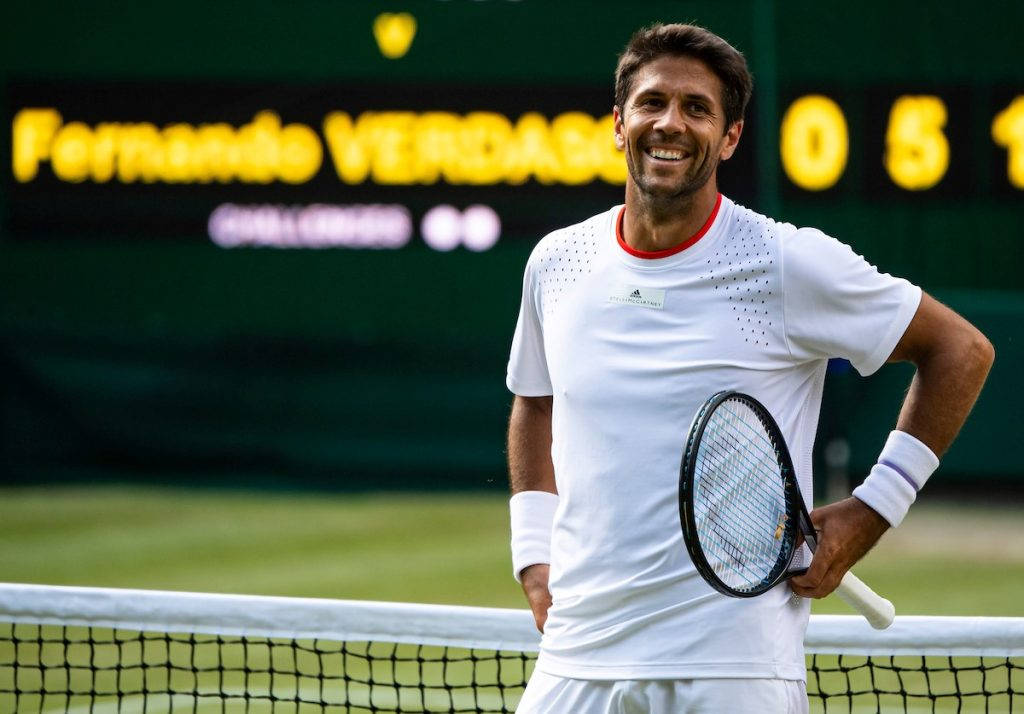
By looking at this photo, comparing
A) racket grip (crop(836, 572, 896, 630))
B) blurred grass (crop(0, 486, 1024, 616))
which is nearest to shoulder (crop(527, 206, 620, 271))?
racket grip (crop(836, 572, 896, 630))

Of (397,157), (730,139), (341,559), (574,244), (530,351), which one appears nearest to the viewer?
(730,139)

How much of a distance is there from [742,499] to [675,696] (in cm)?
32

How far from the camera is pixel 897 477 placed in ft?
8.95

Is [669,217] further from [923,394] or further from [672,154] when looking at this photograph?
[923,394]

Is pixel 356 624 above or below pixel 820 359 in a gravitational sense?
below

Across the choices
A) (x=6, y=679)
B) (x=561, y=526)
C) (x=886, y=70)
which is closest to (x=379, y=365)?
(x=886, y=70)

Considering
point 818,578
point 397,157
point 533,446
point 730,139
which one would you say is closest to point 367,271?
point 397,157

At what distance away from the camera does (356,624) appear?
3803mm

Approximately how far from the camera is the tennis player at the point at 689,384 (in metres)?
2.60

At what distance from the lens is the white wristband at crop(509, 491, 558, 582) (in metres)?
3.03

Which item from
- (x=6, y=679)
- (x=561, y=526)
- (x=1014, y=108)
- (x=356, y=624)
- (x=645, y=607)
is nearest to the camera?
(x=645, y=607)

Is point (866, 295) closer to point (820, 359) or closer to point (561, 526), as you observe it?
point (820, 359)

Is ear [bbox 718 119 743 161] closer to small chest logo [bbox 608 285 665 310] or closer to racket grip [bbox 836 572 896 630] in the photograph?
small chest logo [bbox 608 285 665 310]

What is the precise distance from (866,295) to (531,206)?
8.51 metres
